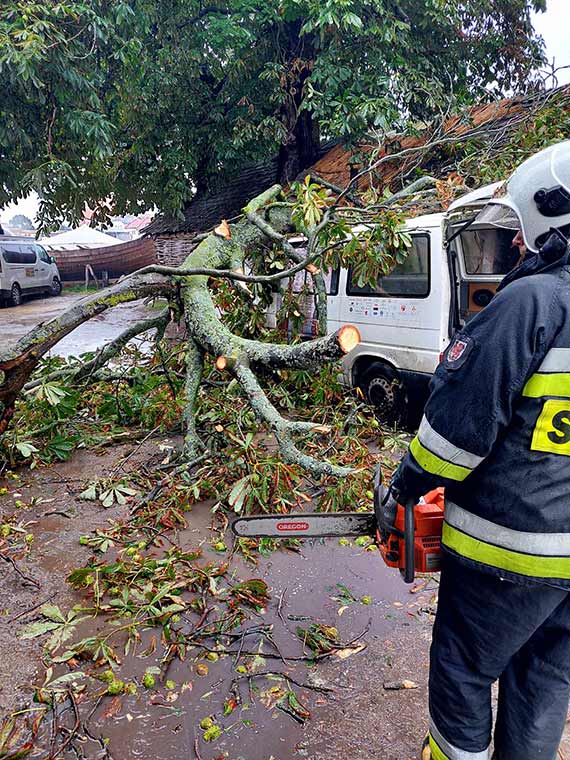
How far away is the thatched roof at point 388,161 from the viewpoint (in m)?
7.16

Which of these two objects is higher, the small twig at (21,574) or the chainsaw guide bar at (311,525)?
the chainsaw guide bar at (311,525)

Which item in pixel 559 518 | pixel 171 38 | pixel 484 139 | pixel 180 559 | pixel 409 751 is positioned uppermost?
pixel 171 38

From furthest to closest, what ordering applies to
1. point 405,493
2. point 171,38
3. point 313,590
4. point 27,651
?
1. point 171,38
2. point 313,590
3. point 27,651
4. point 405,493

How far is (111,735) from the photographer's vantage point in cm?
211

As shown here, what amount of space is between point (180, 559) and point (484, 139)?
269 inches

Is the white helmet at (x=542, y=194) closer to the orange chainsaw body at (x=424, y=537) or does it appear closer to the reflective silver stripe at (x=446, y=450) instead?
the reflective silver stripe at (x=446, y=450)

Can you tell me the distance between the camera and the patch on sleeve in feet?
4.71

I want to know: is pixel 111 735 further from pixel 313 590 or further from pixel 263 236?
pixel 263 236

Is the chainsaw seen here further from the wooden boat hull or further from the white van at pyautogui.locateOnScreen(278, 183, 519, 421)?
the wooden boat hull

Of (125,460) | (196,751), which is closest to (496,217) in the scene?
(125,460)

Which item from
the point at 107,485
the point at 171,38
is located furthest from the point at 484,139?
the point at 107,485

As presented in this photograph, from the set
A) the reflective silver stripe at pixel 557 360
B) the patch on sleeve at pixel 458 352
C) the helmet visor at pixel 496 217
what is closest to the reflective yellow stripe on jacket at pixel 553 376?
the reflective silver stripe at pixel 557 360

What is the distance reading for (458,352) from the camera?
4.78 feet

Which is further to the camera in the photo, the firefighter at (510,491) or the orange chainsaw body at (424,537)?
the orange chainsaw body at (424,537)
